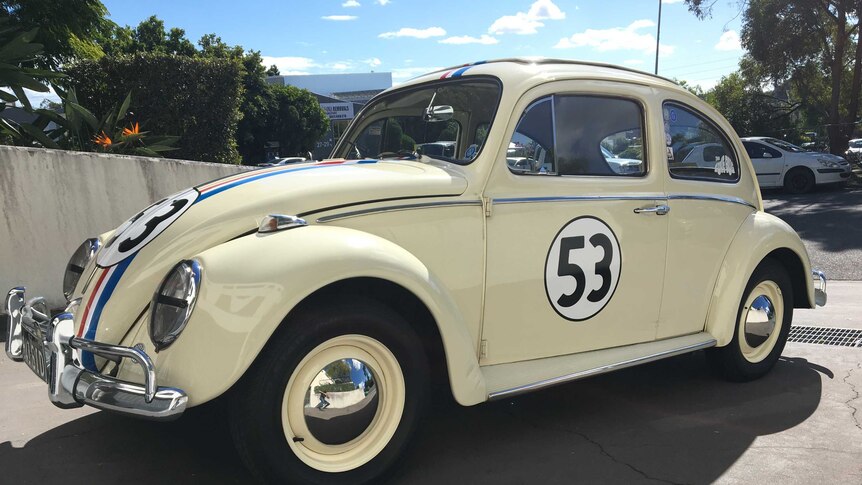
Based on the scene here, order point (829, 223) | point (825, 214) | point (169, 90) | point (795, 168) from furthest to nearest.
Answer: point (795, 168), point (825, 214), point (829, 223), point (169, 90)

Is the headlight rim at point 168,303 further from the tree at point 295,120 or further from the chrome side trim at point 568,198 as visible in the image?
the tree at point 295,120

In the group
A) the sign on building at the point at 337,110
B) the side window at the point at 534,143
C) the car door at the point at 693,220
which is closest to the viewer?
the side window at the point at 534,143

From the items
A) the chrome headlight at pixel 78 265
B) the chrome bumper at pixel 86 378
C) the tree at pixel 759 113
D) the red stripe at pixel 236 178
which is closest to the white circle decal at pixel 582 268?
the red stripe at pixel 236 178

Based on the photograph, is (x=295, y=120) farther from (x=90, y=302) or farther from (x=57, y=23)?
(x=90, y=302)

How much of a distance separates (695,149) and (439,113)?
67.2 inches

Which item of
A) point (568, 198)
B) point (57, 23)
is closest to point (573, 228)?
point (568, 198)

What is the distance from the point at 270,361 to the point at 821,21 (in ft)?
76.4

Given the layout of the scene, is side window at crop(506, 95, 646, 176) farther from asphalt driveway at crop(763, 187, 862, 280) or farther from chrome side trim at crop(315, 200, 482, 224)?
asphalt driveway at crop(763, 187, 862, 280)

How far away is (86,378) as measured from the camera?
239cm

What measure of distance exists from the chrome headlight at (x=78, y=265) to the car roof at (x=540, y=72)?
1.98m

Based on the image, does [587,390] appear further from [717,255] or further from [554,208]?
[554,208]

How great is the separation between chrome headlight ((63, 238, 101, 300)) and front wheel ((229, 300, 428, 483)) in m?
1.45

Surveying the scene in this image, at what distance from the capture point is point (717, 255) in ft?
12.8

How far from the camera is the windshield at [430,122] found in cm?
335
